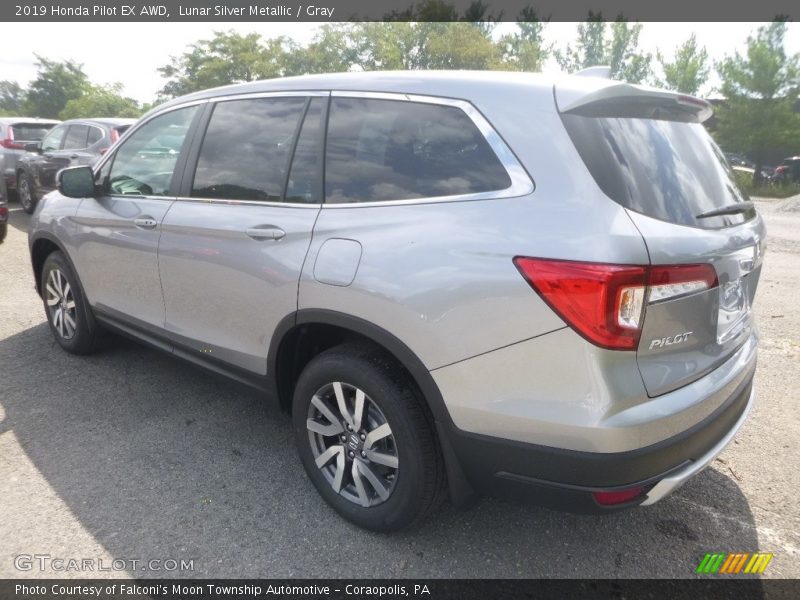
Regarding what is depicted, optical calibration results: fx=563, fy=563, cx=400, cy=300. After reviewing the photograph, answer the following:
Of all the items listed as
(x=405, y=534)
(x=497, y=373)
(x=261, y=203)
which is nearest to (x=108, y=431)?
(x=261, y=203)

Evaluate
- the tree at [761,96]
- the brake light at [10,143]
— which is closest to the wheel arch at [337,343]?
the brake light at [10,143]

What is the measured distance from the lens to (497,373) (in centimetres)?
188

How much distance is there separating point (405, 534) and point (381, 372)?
77 cm

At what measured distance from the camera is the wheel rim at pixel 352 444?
7.63 ft

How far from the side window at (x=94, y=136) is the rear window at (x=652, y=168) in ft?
30.5

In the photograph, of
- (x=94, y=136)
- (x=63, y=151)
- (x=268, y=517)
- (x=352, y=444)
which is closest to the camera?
(x=352, y=444)

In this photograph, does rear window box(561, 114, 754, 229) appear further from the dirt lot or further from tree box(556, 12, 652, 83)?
tree box(556, 12, 652, 83)

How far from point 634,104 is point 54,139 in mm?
10873

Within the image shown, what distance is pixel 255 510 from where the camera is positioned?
2590mm

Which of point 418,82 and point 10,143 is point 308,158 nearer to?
point 418,82

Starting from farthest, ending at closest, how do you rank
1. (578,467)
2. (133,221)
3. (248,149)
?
(133,221) → (248,149) → (578,467)

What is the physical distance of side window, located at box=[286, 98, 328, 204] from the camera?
99.9 inches

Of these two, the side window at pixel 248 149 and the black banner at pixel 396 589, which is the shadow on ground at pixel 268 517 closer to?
the black banner at pixel 396 589

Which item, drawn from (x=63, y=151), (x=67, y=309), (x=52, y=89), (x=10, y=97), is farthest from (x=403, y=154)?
(x=10, y=97)
